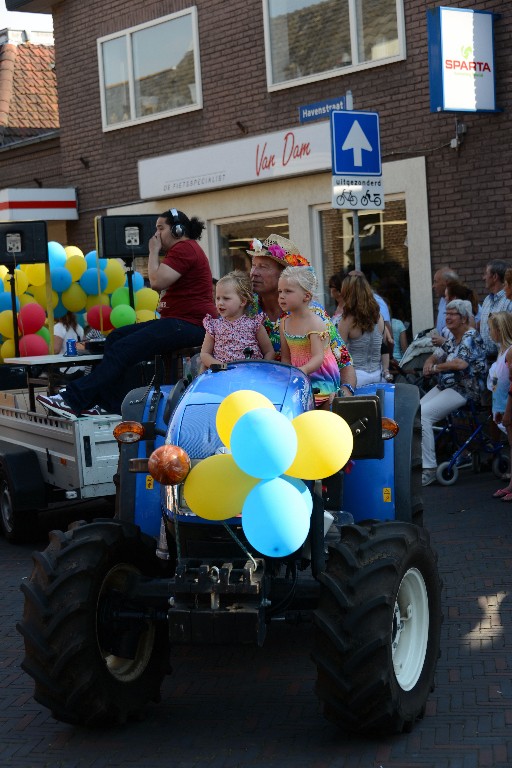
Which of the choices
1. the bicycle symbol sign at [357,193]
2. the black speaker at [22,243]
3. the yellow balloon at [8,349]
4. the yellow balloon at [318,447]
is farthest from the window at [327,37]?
the yellow balloon at [318,447]

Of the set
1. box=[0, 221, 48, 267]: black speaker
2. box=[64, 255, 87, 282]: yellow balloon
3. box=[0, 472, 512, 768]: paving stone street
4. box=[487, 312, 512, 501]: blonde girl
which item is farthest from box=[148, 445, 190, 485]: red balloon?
box=[64, 255, 87, 282]: yellow balloon

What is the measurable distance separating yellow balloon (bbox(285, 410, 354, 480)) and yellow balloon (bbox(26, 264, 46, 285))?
805 centimetres

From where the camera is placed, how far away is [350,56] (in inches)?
636

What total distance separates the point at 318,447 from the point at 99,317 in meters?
7.57

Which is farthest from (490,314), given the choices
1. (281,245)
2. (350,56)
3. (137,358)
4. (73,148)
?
(73,148)

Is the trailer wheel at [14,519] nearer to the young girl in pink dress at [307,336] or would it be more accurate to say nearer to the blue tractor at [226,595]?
the young girl in pink dress at [307,336]

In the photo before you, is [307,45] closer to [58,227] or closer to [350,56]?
[350,56]

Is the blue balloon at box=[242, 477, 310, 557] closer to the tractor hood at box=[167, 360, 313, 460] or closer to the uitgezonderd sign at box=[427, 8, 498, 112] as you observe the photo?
the tractor hood at box=[167, 360, 313, 460]

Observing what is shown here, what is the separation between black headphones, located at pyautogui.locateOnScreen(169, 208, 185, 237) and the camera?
8.44 m

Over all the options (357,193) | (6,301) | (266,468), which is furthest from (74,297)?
(266,468)

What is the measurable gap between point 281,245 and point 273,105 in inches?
435

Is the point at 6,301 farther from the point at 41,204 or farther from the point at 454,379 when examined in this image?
the point at 41,204

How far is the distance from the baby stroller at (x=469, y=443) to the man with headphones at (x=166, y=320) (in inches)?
136

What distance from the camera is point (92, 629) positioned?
4848mm
